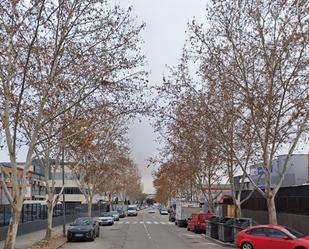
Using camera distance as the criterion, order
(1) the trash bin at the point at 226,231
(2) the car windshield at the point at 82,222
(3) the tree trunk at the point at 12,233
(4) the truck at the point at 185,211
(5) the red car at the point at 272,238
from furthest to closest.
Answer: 1. (4) the truck at the point at 185,211
2. (2) the car windshield at the point at 82,222
3. (1) the trash bin at the point at 226,231
4. (5) the red car at the point at 272,238
5. (3) the tree trunk at the point at 12,233

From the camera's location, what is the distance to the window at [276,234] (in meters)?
24.3

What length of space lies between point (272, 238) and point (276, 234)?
24cm

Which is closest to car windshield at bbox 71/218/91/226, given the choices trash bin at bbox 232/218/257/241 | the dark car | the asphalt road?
the dark car

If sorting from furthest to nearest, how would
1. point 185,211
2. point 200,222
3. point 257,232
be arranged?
point 185,211
point 200,222
point 257,232

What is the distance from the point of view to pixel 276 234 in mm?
24641

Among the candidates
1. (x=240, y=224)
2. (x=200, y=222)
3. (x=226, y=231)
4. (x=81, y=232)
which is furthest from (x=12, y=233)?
(x=200, y=222)

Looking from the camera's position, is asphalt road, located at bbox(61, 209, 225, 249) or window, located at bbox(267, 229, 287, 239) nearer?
window, located at bbox(267, 229, 287, 239)

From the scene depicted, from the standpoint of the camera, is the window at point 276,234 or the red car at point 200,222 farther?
the red car at point 200,222

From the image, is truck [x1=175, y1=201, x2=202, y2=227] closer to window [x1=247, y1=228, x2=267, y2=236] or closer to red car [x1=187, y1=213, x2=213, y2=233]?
red car [x1=187, y1=213, x2=213, y2=233]

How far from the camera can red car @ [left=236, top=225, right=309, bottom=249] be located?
77.5ft

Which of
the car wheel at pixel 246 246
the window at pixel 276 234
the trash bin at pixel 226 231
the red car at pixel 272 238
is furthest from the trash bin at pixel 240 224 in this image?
the window at pixel 276 234

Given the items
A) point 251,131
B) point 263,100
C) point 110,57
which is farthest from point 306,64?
point 110,57

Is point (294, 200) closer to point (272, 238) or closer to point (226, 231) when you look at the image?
point (226, 231)

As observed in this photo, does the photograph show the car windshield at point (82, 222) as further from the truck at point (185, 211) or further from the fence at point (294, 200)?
the truck at point (185, 211)
